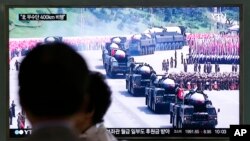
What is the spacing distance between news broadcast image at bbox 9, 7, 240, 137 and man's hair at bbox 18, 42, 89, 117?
2812 millimetres

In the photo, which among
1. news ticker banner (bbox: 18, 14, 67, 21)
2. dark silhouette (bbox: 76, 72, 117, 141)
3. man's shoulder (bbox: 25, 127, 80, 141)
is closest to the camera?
man's shoulder (bbox: 25, 127, 80, 141)

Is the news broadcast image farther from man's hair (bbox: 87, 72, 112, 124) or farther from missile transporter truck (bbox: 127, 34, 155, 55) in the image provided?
man's hair (bbox: 87, 72, 112, 124)

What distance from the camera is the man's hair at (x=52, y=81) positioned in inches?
29.5

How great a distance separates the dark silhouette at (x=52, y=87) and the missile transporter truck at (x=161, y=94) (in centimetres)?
287

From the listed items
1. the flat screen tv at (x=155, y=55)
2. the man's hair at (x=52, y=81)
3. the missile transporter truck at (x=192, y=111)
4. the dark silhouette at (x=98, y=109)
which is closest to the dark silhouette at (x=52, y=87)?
the man's hair at (x=52, y=81)

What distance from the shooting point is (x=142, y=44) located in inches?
142

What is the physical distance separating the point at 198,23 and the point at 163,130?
28.5 inches

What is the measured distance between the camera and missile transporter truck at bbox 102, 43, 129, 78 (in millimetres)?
3619

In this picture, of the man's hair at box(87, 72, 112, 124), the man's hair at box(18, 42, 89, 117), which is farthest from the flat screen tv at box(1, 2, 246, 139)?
the man's hair at box(18, 42, 89, 117)

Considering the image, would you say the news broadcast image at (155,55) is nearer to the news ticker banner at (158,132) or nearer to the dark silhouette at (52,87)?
the news ticker banner at (158,132)

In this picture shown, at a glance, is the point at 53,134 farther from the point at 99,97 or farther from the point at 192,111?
the point at 192,111
